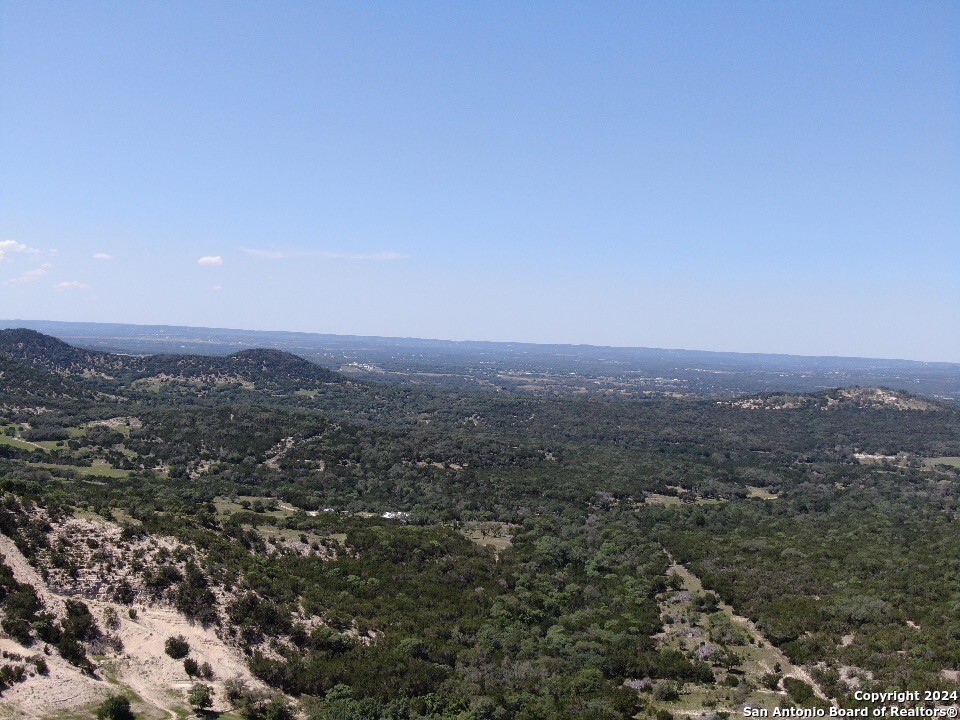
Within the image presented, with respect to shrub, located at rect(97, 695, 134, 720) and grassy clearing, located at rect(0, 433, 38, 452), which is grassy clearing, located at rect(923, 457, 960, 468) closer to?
shrub, located at rect(97, 695, 134, 720)

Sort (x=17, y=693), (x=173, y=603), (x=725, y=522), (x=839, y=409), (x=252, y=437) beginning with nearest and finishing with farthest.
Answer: (x=17, y=693), (x=173, y=603), (x=725, y=522), (x=252, y=437), (x=839, y=409)

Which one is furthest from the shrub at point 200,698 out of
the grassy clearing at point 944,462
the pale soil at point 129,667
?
the grassy clearing at point 944,462

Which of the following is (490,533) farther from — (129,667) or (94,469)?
(94,469)

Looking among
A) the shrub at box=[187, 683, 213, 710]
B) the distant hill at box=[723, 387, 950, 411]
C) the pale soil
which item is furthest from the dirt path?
the distant hill at box=[723, 387, 950, 411]

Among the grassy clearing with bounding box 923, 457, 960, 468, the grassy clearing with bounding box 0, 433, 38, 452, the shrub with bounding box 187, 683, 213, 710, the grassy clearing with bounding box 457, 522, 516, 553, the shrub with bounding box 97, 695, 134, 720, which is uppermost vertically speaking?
the shrub with bounding box 97, 695, 134, 720

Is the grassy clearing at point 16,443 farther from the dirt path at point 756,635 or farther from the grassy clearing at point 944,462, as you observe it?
the grassy clearing at point 944,462

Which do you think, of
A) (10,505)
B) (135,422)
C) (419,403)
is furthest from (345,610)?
(419,403)

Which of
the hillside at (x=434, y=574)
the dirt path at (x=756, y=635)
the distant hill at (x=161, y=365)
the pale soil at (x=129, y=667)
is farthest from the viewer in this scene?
the distant hill at (x=161, y=365)

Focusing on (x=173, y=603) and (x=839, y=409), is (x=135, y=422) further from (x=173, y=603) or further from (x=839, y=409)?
(x=839, y=409)
